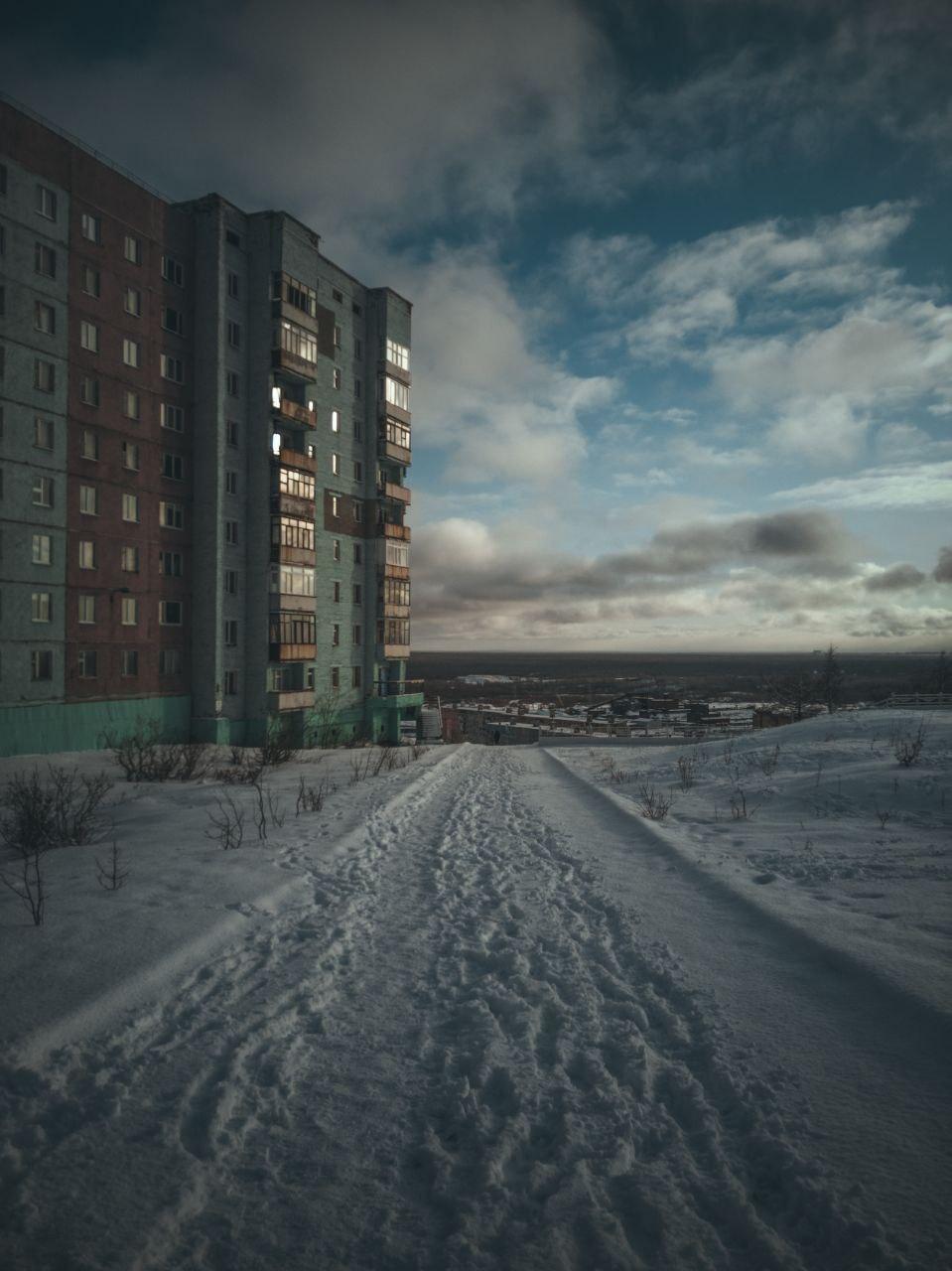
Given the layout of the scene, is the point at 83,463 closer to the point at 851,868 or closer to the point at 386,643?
the point at 386,643

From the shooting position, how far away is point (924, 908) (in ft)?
19.0

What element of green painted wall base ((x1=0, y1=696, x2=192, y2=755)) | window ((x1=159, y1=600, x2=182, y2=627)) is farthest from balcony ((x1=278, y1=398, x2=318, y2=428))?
green painted wall base ((x1=0, y1=696, x2=192, y2=755))

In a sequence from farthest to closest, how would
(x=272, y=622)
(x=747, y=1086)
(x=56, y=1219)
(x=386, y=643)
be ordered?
(x=386, y=643), (x=272, y=622), (x=747, y=1086), (x=56, y=1219)

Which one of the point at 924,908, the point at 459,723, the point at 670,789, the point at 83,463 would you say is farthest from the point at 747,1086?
the point at 459,723

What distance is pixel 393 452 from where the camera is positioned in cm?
3825

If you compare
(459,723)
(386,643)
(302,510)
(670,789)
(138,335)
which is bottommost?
(459,723)

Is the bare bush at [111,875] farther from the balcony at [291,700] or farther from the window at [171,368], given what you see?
the window at [171,368]

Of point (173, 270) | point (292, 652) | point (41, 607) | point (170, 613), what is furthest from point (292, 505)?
point (41, 607)

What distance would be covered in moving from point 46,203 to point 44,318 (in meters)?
4.65

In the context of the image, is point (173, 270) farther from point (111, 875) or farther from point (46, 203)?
point (111, 875)

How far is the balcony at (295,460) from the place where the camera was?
3105cm

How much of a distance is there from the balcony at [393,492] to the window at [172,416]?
39.3 feet

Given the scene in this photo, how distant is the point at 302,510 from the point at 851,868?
3021cm

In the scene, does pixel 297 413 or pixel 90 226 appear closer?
pixel 90 226
